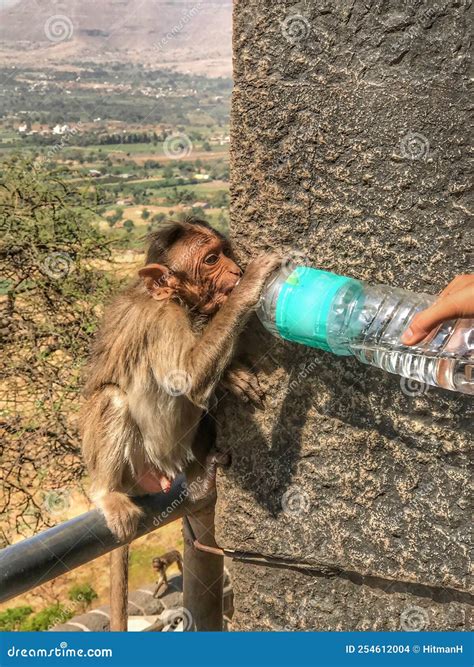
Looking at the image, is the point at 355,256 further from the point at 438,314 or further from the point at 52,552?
the point at 52,552

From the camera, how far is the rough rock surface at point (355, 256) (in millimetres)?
2086

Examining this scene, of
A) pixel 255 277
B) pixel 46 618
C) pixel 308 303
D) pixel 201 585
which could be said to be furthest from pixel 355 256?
pixel 46 618

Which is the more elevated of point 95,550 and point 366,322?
point 366,322

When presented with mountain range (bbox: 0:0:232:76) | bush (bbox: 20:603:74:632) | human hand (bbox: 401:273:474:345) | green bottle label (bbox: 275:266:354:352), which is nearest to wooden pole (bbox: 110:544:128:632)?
green bottle label (bbox: 275:266:354:352)

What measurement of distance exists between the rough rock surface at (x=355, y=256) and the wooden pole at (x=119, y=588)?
4.26 feet

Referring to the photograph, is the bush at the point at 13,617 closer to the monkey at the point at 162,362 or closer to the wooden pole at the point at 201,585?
the wooden pole at the point at 201,585

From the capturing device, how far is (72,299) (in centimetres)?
831

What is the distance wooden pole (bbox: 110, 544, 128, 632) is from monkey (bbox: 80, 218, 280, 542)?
0.32 metres

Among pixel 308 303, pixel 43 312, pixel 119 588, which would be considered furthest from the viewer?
pixel 43 312

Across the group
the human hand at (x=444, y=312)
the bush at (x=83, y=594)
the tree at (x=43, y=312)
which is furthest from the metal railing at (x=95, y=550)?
the bush at (x=83, y=594)

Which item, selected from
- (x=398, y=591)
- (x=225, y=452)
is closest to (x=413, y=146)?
(x=225, y=452)

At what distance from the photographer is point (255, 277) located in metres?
2.35

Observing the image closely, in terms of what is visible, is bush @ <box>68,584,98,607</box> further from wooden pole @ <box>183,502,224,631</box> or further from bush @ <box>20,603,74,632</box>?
wooden pole @ <box>183,502,224,631</box>

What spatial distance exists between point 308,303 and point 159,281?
42.3 inches
